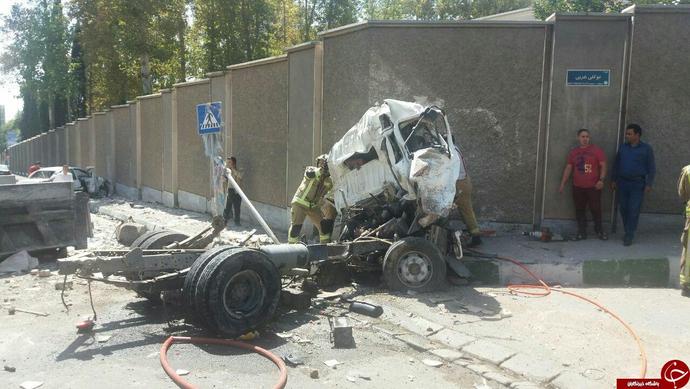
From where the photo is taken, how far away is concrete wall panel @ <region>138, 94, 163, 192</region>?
63.1 feet

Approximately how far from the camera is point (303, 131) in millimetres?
11312

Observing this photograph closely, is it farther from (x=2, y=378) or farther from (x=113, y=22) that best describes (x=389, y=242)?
(x=113, y=22)

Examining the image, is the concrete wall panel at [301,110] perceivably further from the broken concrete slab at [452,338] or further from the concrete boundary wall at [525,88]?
the broken concrete slab at [452,338]

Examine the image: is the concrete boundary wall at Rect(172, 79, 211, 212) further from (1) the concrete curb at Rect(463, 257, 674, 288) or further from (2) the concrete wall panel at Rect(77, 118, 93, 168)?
(2) the concrete wall panel at Rect(77, 118, 93, 168)

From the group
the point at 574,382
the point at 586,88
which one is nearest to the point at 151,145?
the point at 586,88

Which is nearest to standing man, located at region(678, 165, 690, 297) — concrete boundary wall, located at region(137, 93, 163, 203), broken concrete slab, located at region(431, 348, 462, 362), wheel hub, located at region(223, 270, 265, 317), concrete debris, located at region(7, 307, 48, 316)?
broken concrete slab, located at region(431, 348, 462, 362)

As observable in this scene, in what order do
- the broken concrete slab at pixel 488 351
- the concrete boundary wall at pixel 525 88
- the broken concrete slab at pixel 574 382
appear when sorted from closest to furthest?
the broken concrete slab at pixel 574 382, the broken concrete slab at pixel 488 351, the concrete boundary wall at pixel 525 88

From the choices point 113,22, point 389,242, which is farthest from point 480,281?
point 113,22

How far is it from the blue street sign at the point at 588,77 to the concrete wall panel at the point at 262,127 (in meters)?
5.48

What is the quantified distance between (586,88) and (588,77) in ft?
0.55

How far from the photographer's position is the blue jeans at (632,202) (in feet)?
27.9

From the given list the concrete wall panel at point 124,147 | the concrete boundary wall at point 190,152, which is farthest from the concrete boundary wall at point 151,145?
the concrete boundary wall at point 190,152

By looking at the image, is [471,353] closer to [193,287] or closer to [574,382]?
[574,382]

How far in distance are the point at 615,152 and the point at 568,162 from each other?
765 mm
